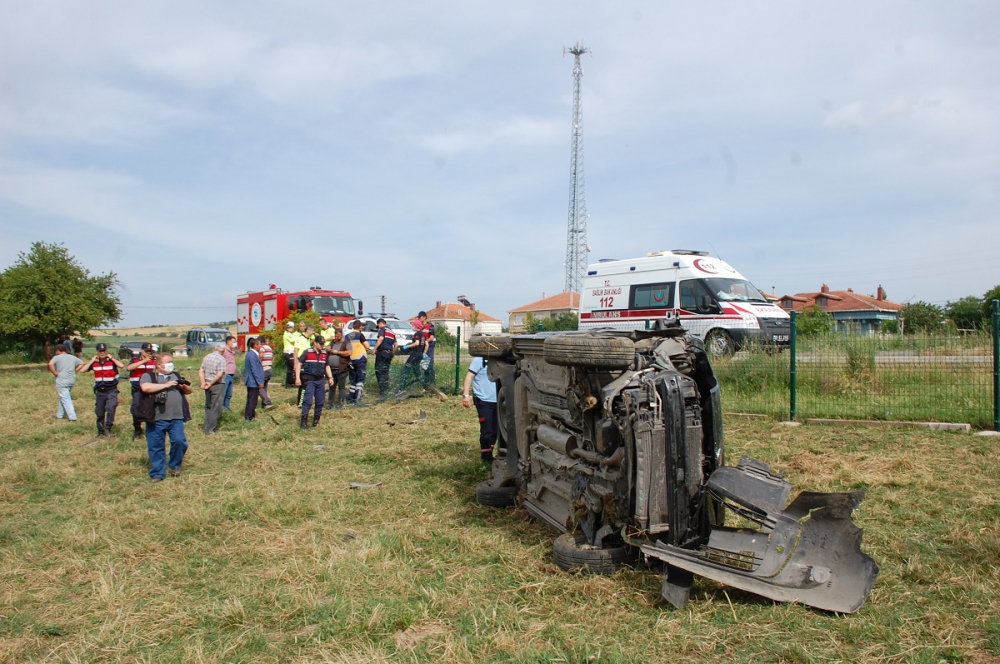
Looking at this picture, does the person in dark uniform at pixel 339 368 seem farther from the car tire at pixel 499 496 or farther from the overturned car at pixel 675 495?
the overturned car at pixel 675 495

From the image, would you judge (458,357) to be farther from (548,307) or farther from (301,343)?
(548,307)

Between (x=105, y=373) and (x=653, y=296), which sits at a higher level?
(x=653, y=296)

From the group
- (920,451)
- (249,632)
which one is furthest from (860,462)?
(249,632)

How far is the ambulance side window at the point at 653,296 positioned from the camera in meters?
14.6

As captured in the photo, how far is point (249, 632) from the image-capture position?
3.86 metres

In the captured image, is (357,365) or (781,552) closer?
(781,552)

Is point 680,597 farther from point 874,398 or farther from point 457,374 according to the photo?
point 457,374

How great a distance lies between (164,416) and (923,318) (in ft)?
32.5

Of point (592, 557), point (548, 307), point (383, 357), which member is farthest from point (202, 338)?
point (548, 307)

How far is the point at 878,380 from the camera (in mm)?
9695

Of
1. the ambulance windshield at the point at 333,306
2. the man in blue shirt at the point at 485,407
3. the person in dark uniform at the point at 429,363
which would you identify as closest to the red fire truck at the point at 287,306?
the ambulance windshield at the point at 333,306

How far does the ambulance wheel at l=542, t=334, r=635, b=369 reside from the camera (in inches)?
169

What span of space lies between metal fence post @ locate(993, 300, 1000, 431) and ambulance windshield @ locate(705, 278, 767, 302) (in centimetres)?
554

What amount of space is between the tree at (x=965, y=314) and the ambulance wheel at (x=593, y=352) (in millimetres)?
7189
